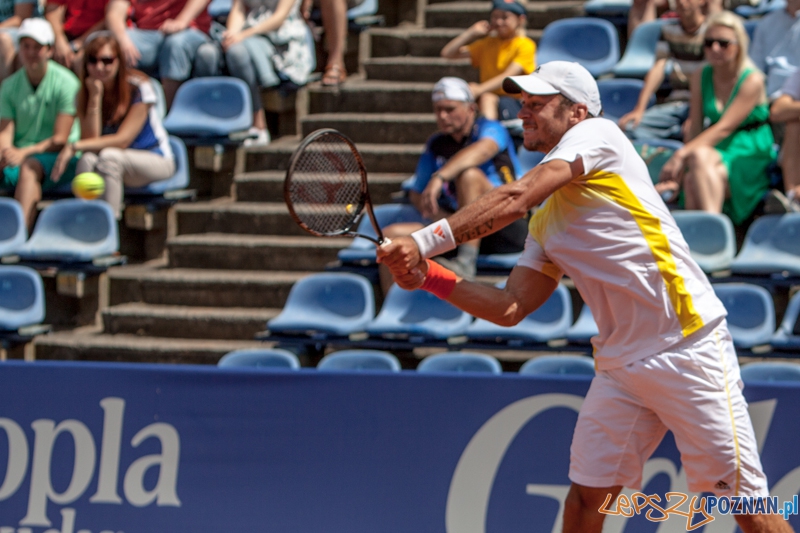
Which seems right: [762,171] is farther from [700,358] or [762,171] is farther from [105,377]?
[105,377]

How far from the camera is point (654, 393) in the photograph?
3.39 m

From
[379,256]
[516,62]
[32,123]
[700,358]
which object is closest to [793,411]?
[700,358]

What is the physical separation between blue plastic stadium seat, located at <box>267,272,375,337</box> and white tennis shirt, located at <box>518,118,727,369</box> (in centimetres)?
269

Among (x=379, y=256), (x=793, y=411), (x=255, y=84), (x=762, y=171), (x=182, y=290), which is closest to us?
(x=379, y=256)

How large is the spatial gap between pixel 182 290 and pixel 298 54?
6.57 feet

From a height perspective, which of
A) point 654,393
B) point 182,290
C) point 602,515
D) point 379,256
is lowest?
point 182,290

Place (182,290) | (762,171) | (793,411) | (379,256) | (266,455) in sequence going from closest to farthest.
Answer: (379,256) < (793,411) < (266,455) < (762,171) < (182,290)

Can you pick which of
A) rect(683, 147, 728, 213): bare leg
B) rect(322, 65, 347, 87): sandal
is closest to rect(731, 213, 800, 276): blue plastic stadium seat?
rect(683, 147, 728, 213): bare leg

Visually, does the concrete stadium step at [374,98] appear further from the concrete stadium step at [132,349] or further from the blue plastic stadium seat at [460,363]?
the blue plastic stadium seat at [460,363]

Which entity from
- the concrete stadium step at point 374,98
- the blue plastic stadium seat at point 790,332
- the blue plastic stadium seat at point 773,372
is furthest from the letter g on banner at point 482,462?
the concrete stadium step at point 374,98

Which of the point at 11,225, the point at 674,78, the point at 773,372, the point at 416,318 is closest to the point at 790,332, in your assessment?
the point at 773,372

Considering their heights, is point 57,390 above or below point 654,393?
below

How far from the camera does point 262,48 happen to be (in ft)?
25.6

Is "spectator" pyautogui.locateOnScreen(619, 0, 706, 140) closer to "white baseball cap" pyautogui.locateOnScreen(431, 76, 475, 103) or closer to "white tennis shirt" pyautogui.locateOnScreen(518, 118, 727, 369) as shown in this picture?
"white baseball cap" pyautogui.locateOnScreen(431, 76, 475, 103)
